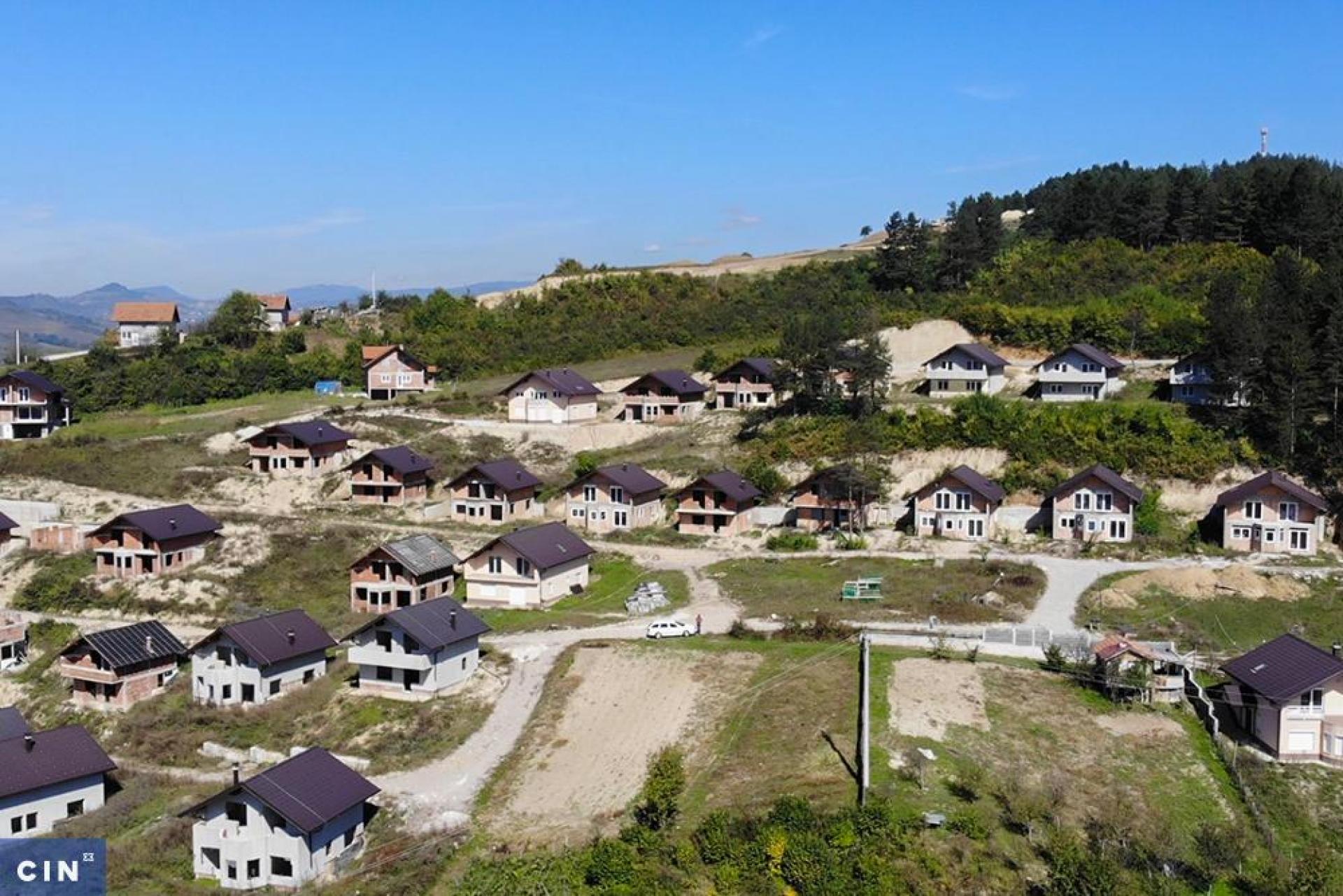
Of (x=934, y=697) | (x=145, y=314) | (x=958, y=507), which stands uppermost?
(x=145, y=314)

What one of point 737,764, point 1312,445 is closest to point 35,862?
point 737,764

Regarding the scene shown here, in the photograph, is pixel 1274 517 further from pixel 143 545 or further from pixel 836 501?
pixel 143 545

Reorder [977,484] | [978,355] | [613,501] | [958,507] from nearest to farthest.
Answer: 1. [977,484]
2. [958,507]
3. [613,501]
4. [978,355]

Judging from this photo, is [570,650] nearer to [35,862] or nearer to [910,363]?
[35,862]

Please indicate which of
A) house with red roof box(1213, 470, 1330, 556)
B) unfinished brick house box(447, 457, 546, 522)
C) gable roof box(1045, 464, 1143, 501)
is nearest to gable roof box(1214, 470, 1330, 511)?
house with red roof box(1213, 470, 1330, 556)

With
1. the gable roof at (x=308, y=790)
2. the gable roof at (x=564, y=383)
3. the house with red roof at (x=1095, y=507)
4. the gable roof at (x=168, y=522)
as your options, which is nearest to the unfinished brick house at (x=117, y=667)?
the gable roof at (x=168, y=522)

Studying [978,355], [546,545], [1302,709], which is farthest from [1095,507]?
[546,545]
